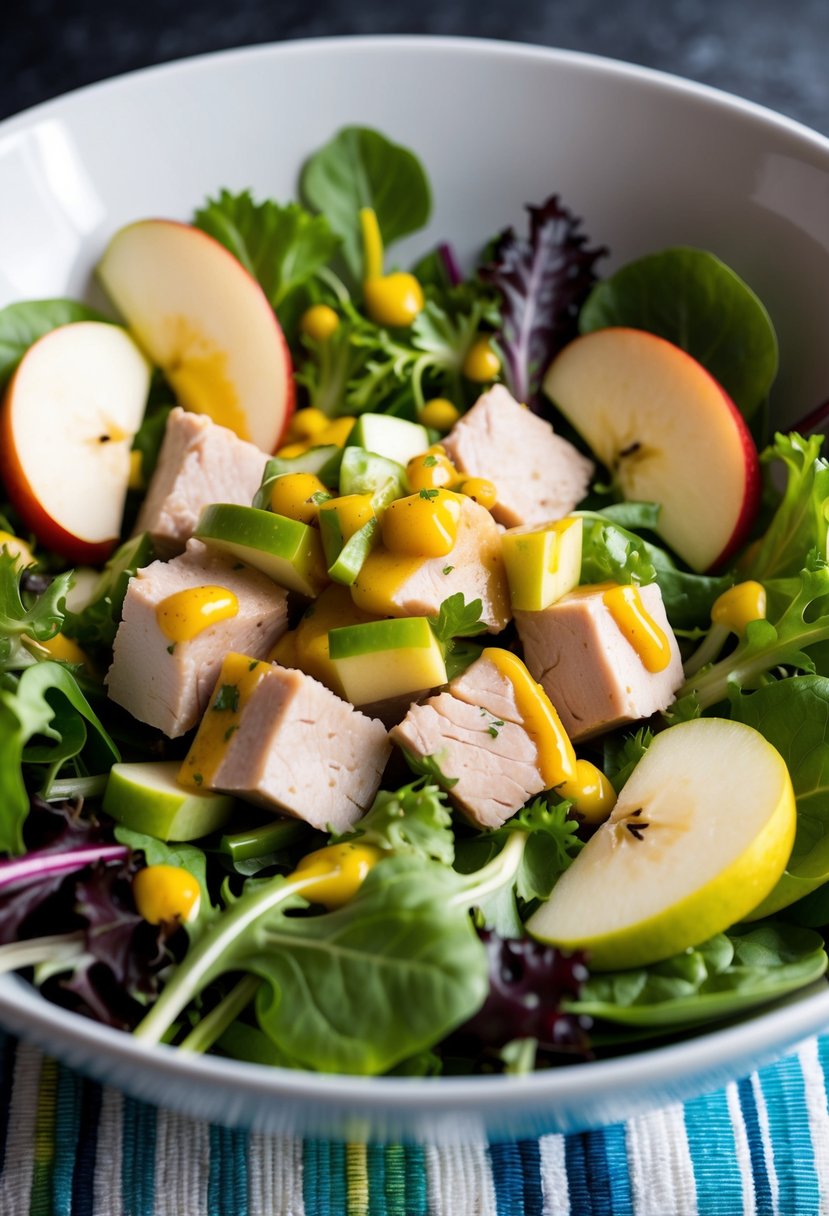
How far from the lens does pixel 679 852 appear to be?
2145 mm

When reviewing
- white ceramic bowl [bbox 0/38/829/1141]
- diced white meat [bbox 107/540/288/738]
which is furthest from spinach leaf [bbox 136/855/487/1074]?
white ceramic bowl [bbox 0/38/829/1141]

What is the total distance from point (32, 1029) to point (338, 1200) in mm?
Answer: 792

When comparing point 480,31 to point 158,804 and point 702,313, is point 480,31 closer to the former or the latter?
point 702,313

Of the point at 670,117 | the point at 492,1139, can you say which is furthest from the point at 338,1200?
the point at 670,117

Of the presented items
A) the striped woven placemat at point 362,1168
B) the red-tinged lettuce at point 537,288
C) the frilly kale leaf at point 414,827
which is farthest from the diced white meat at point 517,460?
the striped woven placemat at point 362,1168

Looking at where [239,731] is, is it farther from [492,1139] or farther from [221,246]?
[221,246]

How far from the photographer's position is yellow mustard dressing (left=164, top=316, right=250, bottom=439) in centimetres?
312

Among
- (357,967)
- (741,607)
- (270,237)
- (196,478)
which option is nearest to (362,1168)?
(357,967)

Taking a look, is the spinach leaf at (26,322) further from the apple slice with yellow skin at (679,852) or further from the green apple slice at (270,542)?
the apple slice with yellow skin at (679,852)

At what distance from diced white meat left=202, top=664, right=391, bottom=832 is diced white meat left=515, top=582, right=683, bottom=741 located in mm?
407

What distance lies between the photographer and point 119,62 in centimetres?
451

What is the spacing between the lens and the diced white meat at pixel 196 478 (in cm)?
268

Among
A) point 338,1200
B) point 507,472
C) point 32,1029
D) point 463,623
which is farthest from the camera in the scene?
point 507,472

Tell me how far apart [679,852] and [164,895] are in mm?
938
